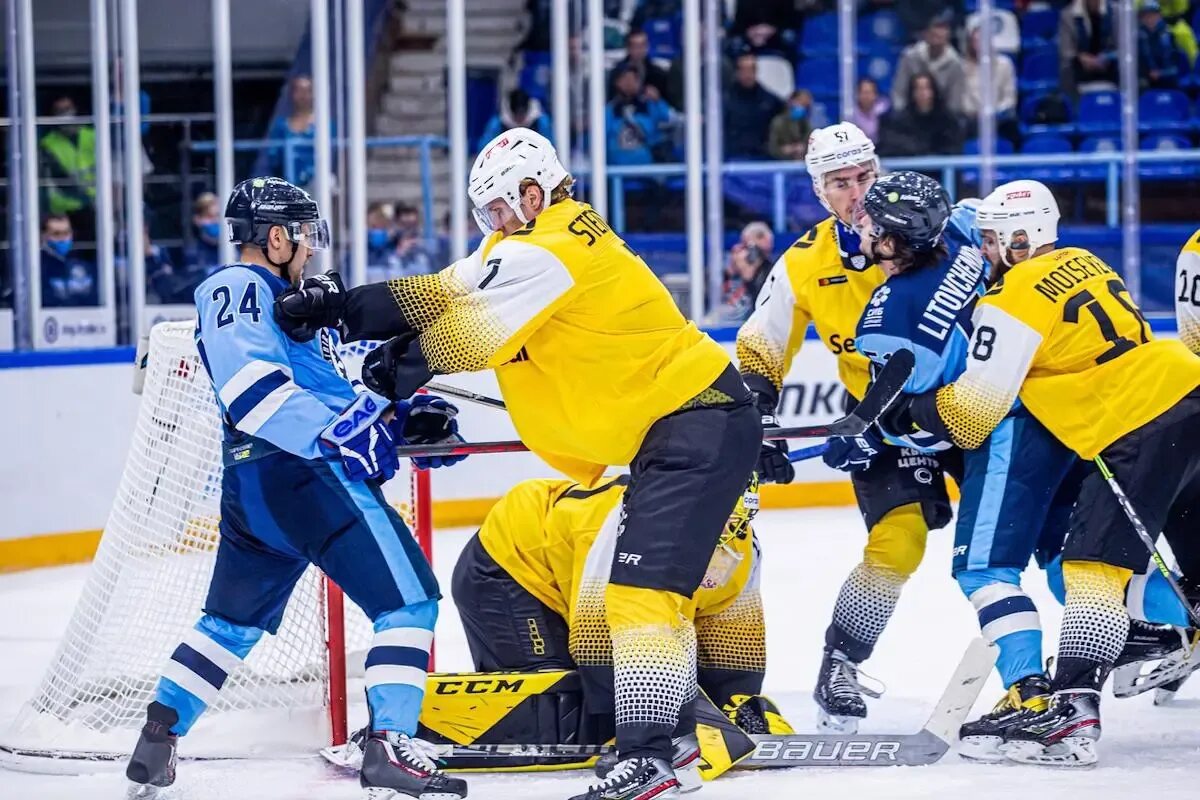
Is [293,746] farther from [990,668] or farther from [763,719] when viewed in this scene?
[990,668]

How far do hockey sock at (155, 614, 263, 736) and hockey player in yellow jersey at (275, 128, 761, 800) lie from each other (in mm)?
558

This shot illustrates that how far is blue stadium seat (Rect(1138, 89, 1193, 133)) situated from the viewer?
8.59m

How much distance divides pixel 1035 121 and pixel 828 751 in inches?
228

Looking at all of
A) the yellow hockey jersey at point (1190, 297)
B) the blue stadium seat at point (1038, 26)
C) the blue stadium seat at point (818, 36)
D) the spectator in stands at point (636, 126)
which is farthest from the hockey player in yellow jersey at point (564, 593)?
the blue stadium seat at point (1038, 26)

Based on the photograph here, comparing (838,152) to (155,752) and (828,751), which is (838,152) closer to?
(828,751)

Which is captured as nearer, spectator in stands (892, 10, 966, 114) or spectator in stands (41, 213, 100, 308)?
spectator in stands (41, 213, 100, 308)

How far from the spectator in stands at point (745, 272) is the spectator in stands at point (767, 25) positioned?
4.20ft

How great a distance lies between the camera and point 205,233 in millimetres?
6965

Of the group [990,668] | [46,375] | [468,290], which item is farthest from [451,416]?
[46,375]

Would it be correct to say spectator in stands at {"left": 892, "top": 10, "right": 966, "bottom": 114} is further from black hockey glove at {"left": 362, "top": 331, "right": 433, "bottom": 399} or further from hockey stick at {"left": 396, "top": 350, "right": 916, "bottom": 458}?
black hockey glove at {"left": 362, "top": 331, "right": 433, "bottom": 399}

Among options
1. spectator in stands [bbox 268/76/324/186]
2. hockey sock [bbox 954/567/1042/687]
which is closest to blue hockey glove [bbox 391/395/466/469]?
hockey sock [bbox 954/567/1042/687]

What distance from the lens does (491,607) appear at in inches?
147

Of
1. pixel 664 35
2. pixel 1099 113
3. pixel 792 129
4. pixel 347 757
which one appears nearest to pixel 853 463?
pixel 347 757

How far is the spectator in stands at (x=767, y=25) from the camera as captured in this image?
28.3ft
